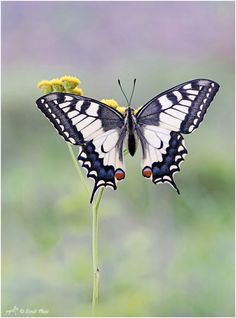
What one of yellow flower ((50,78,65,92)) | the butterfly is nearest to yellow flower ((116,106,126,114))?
the butterfly

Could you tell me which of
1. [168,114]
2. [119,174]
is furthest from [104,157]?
[168,114]

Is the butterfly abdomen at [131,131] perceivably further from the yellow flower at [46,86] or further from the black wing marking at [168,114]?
the yellow flower at [46,86]

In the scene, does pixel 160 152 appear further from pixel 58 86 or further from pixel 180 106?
pixel 58 86

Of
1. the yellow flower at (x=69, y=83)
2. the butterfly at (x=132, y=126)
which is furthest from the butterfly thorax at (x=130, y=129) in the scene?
the yellow flower at (x=69, y=83)

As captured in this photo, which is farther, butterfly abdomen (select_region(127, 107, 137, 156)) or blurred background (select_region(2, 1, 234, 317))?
blurred background (select_region(2, 1, 234, 317))

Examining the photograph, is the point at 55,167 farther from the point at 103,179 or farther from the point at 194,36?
the point at 194,36

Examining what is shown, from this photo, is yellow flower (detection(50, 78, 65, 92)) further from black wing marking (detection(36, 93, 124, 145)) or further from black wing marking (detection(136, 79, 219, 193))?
black wing marking (detection(136, 79, 219, 193))

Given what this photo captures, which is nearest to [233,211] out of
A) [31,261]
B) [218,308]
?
[218,308]
